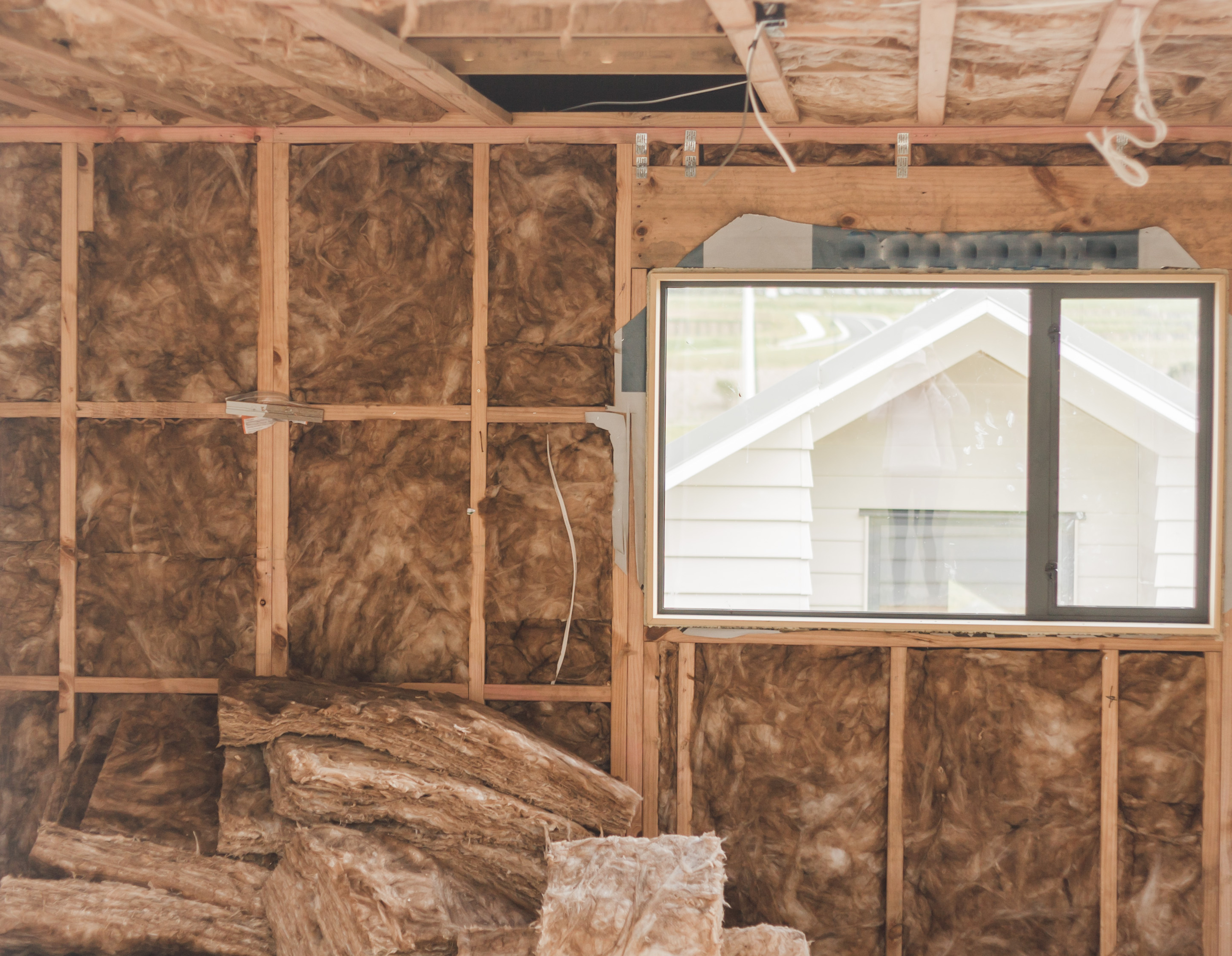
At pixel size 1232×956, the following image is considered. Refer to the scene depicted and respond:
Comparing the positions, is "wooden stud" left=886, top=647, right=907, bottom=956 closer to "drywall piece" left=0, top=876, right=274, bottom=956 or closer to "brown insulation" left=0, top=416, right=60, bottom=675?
"drywall piece" left=0, top=876, right=274, bottom=956

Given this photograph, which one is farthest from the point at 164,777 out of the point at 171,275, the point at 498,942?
the point at 171,275

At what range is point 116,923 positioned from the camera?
2.52 meters

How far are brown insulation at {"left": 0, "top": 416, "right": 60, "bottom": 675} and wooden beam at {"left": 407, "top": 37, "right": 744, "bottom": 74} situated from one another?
6.50ft

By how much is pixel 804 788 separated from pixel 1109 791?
3.31 feet

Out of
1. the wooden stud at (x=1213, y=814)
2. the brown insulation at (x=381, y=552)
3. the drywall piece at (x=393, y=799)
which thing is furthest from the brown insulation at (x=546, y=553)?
the wooden stud at (x=1213, y=814)

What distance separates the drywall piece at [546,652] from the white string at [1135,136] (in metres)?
2.01

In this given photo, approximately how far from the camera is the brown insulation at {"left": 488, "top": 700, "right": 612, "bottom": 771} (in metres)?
2.91

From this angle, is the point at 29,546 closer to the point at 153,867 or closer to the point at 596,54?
the point at 153,867

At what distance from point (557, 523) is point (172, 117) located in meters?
1.98

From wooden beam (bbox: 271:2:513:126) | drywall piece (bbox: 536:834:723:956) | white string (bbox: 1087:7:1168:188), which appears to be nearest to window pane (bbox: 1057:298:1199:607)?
white string (bbox: 1087:7:1168:188)

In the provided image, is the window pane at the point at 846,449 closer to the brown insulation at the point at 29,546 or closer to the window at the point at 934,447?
the window at the point at 934,447

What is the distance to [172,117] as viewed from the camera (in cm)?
291

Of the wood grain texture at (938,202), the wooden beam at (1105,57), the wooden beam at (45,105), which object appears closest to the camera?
the wooden beam at (1105,57)

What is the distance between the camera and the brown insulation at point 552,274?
289 centimetres
